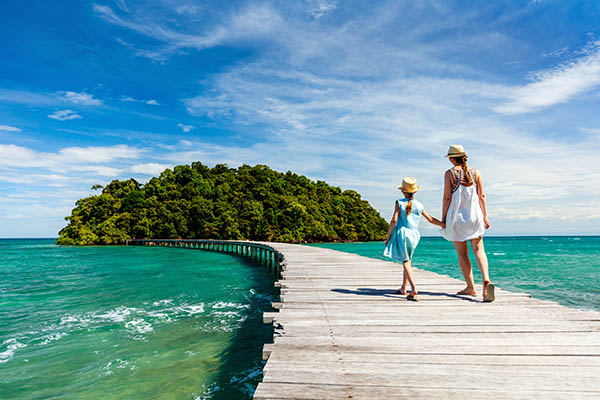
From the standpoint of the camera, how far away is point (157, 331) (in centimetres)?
725

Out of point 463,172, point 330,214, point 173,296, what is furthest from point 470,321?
point 330,214

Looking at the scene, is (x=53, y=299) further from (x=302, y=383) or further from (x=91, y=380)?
(x=302, y=383)

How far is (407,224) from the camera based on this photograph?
4859 mm

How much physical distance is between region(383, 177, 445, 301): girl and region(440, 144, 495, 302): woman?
0.26 m

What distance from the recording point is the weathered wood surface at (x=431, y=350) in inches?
88.9

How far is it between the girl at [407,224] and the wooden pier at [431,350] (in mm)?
632

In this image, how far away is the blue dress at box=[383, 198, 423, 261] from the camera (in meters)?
4.79

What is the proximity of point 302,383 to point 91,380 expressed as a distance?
4194 millimetres

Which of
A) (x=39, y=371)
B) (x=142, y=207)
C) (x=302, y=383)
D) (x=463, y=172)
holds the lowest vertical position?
(x=39, y=371)

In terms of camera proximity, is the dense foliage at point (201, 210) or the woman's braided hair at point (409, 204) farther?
the dense foliage at point (201, 210)

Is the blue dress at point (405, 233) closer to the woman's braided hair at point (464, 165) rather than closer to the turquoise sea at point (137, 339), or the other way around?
the woman's braided hair at point (464, 165)

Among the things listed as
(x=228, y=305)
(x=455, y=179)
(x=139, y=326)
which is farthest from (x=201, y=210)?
(x=455, y=179)

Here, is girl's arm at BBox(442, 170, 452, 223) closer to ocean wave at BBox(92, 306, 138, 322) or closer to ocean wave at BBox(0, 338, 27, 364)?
ocean wave at BBox(0, 338, 27, 364)

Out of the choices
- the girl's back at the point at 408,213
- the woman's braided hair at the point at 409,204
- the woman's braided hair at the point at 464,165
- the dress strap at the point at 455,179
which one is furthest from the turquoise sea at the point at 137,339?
the woman's braided hair at the point at 464,165
